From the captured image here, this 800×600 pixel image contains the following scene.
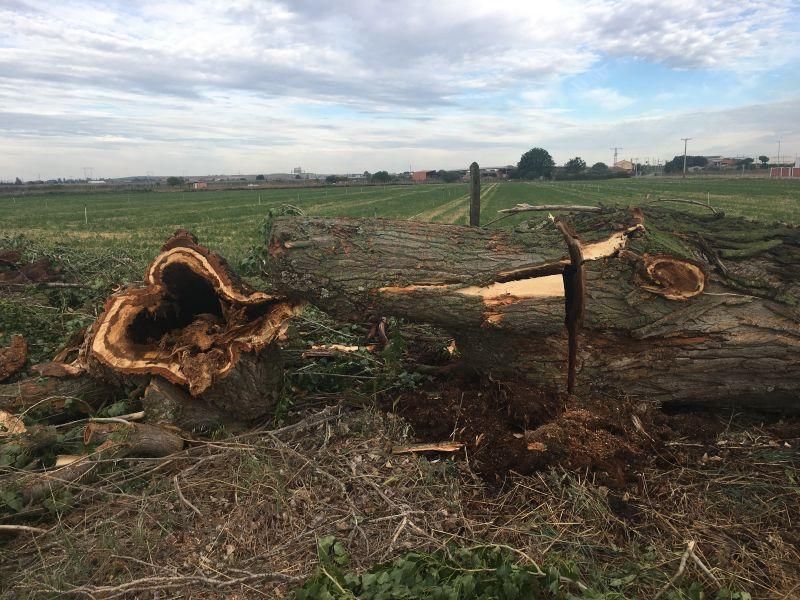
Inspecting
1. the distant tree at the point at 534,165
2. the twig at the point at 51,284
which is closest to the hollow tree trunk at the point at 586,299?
the twig at the point at 51,284

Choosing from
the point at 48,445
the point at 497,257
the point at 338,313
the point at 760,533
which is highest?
the point at 497,257

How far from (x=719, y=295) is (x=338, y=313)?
7.63 feet

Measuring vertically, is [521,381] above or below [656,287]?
below

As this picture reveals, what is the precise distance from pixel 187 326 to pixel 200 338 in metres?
0.28

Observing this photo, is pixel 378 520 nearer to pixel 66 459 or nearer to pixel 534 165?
pixel 66 459

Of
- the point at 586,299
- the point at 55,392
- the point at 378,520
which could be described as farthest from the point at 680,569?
the point at 55,392

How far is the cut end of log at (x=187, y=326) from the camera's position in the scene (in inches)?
131

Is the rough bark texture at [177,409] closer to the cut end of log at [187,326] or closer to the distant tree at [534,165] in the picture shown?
the cut end of log at [187,326]

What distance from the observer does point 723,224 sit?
3.97 m

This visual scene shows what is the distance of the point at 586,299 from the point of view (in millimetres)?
3266

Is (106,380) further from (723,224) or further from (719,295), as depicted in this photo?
(723,224)

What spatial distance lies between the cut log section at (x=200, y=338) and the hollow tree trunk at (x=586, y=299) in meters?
0.30

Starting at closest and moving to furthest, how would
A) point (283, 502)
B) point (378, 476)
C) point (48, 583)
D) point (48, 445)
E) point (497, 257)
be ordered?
point (48, 583) → point (283, 502) → point (378, 476) → point (48, 445) → point (497, 257)

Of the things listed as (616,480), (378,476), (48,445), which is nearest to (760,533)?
(616,480)
